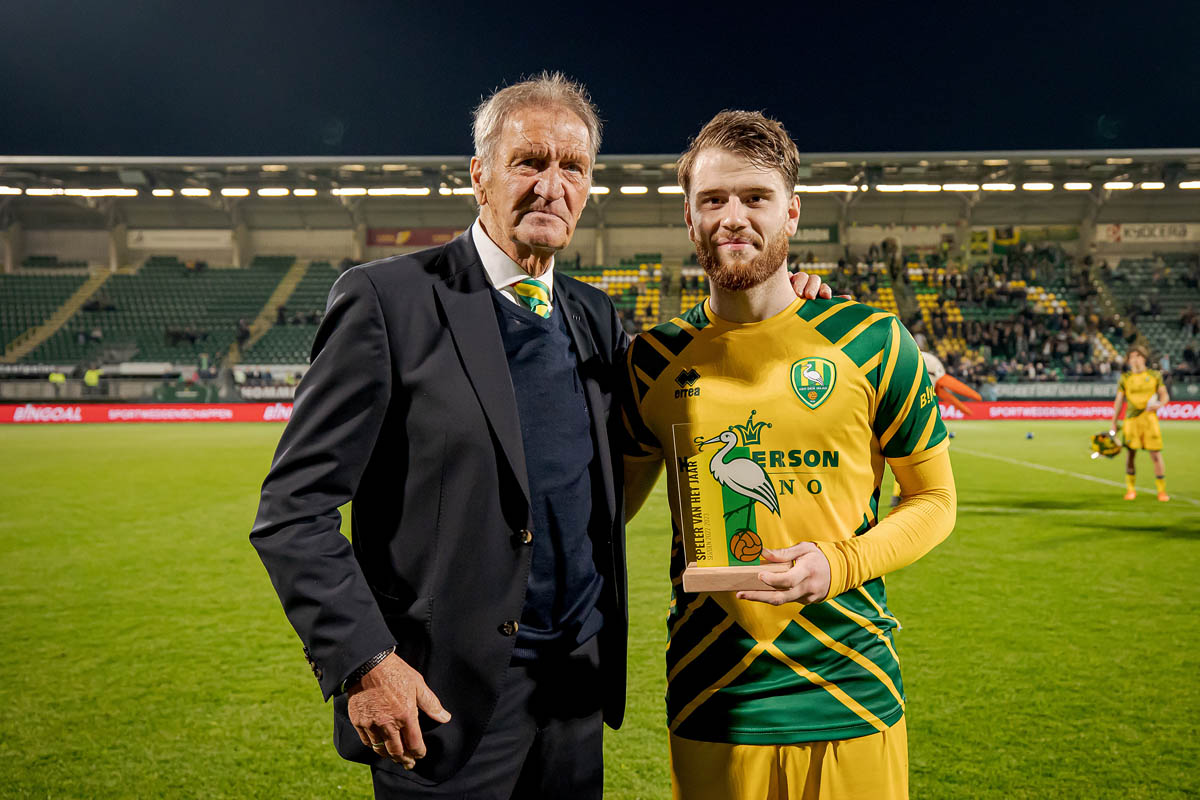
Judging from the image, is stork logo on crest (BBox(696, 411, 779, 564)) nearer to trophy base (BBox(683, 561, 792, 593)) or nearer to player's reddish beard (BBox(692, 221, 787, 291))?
trophy base (BBox(683, 561, 792, 593))

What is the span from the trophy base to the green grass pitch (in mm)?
2284

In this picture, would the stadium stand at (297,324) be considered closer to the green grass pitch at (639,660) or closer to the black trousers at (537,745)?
the green grass pitch at (639,660)

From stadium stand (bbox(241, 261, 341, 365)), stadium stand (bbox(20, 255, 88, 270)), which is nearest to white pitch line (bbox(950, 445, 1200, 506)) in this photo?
stadium stand (bbox(241, 261, 341, 365))

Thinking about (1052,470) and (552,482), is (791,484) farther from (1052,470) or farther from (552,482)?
(1052,470)

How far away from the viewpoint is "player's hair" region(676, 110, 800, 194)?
7.04ft

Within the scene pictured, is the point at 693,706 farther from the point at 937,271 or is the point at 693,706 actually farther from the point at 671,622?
the point at 937,271

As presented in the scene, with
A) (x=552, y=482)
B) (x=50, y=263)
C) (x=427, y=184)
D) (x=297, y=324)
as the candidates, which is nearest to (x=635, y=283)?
(x=427, y=184)

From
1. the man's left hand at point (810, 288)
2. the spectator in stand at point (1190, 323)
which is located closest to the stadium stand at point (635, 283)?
the spectator in stand at point (1190, 323)

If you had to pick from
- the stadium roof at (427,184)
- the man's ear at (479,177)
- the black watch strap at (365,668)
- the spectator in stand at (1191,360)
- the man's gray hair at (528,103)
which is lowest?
the black watch strap at (365,668)

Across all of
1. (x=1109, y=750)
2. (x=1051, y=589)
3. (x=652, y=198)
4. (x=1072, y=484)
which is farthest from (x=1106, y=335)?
(x=1109, y=750)

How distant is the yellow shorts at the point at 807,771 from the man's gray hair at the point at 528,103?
1598 millimetres

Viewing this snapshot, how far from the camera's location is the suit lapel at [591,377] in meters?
2.20

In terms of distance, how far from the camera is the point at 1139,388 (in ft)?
38.7

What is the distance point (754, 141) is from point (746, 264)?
321mm
